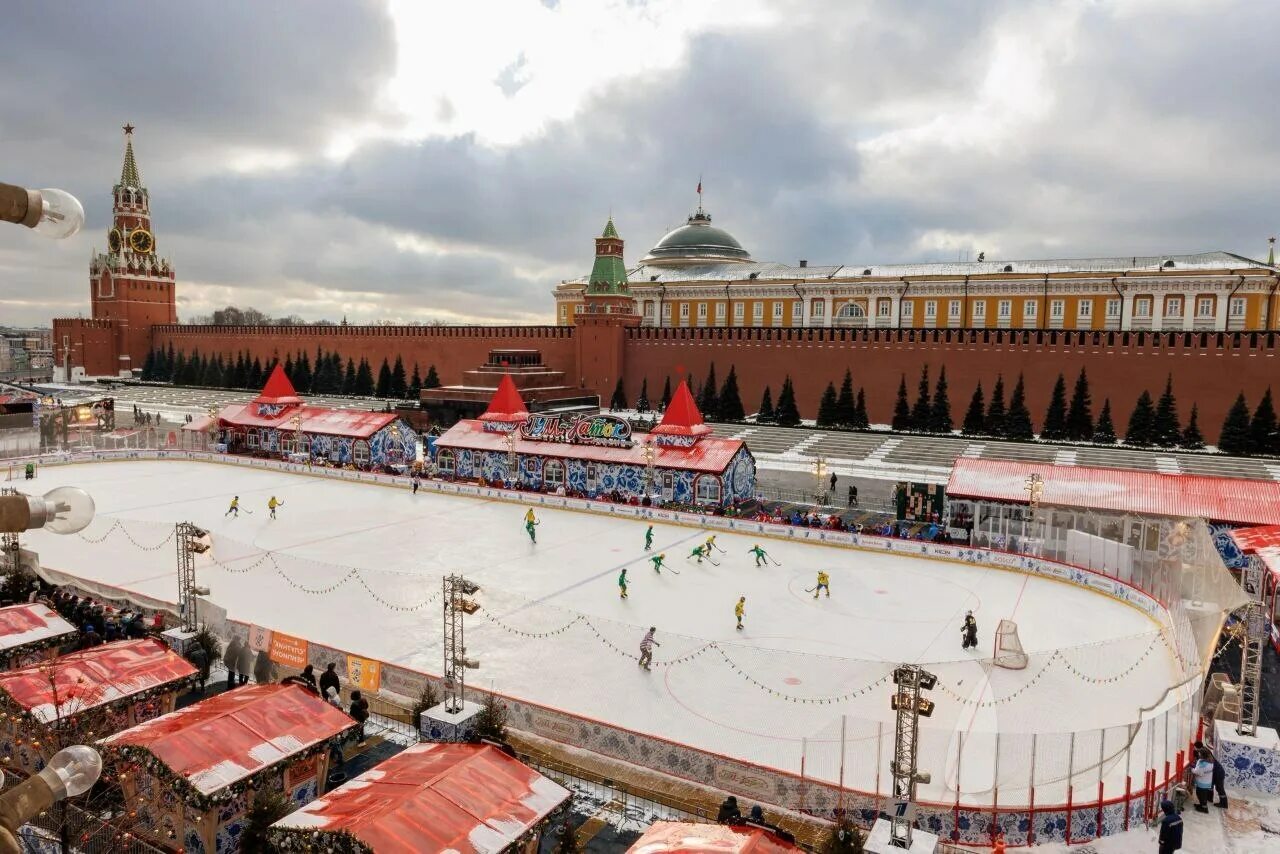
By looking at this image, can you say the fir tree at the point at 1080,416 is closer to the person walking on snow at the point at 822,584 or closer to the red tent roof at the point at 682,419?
the red tent roof at the point at 682,419

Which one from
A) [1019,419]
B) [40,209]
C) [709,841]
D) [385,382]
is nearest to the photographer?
[40,209]

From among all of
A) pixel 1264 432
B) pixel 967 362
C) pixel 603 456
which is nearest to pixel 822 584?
pixel 603 456

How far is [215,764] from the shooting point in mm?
6992

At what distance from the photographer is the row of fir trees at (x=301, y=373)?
153 ft

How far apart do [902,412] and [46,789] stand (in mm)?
33614

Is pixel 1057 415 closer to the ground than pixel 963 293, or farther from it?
closer to the ground

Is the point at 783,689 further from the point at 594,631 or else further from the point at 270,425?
the point at 270,425

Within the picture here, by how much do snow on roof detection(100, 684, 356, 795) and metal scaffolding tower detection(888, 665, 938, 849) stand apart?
4.96 meters

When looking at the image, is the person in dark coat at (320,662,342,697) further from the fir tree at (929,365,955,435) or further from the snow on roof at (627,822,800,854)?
the fir tree at (929,365,955,435)

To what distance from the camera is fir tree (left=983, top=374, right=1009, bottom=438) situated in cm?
3195

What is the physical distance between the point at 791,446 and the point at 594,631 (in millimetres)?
22702

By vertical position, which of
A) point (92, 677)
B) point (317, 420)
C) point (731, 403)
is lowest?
point (92, 677)

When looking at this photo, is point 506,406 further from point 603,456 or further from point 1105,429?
point 1105,429

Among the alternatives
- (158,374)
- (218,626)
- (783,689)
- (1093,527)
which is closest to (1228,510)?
(1093,527)
